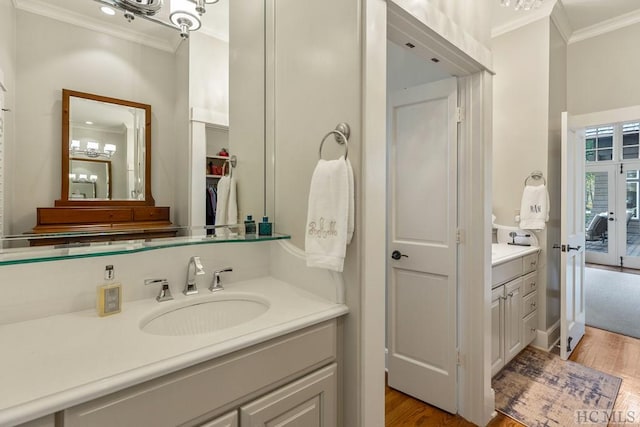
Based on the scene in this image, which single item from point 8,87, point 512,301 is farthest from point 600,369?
point 8,87

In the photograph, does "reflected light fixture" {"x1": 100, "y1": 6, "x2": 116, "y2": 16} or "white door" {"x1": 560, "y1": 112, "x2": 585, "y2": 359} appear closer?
"reflected light fixture" {"x1": 100, "y1": 6, "x2": 116, "y2": 16}

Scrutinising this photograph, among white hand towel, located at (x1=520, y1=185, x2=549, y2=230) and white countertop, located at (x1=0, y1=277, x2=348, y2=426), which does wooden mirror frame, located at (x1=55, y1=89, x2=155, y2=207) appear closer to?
white countertop, located at (x1=0, y1=277, x2=348, y2=426)

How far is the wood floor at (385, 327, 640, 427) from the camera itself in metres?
1.86

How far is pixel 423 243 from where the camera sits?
2.04 m

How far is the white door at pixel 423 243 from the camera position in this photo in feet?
6.29

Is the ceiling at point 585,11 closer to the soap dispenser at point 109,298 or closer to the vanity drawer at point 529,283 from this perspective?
the vanity drawer at point 529,283

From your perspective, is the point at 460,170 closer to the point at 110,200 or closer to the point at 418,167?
the point at 418,167

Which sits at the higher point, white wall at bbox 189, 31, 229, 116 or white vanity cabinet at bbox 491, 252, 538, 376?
white wall at bbox 189, 31, 229, 116

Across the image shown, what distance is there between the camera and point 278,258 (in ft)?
5.12

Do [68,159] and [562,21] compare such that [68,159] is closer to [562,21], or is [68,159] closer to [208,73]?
[208,73]

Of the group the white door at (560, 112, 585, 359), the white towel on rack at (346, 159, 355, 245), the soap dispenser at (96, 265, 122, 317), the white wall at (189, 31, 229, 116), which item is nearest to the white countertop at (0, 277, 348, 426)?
the soap dispenser at (96, 265, 122, 317)

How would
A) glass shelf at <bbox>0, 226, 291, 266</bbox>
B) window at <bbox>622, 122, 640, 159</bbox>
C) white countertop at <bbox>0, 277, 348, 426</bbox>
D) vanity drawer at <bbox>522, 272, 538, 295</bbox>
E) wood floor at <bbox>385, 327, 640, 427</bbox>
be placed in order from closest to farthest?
white countertop at <bbox>0, 277, 348, 426</bbox> → glass shelf at <bbox>0, 226, 291, 266</bbox> → wood floor at <bbox>385, 327, 640, 427</bbox> → vanity drawer at <bbox>522, 272, 538, 295</bbox> → window at <bbox>622, 122, 640, 159</bbox>

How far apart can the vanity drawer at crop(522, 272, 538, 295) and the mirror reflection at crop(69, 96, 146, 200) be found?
2823 mm

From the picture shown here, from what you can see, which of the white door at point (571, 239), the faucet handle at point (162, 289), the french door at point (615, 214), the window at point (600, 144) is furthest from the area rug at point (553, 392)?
the window at point (600, 144)
